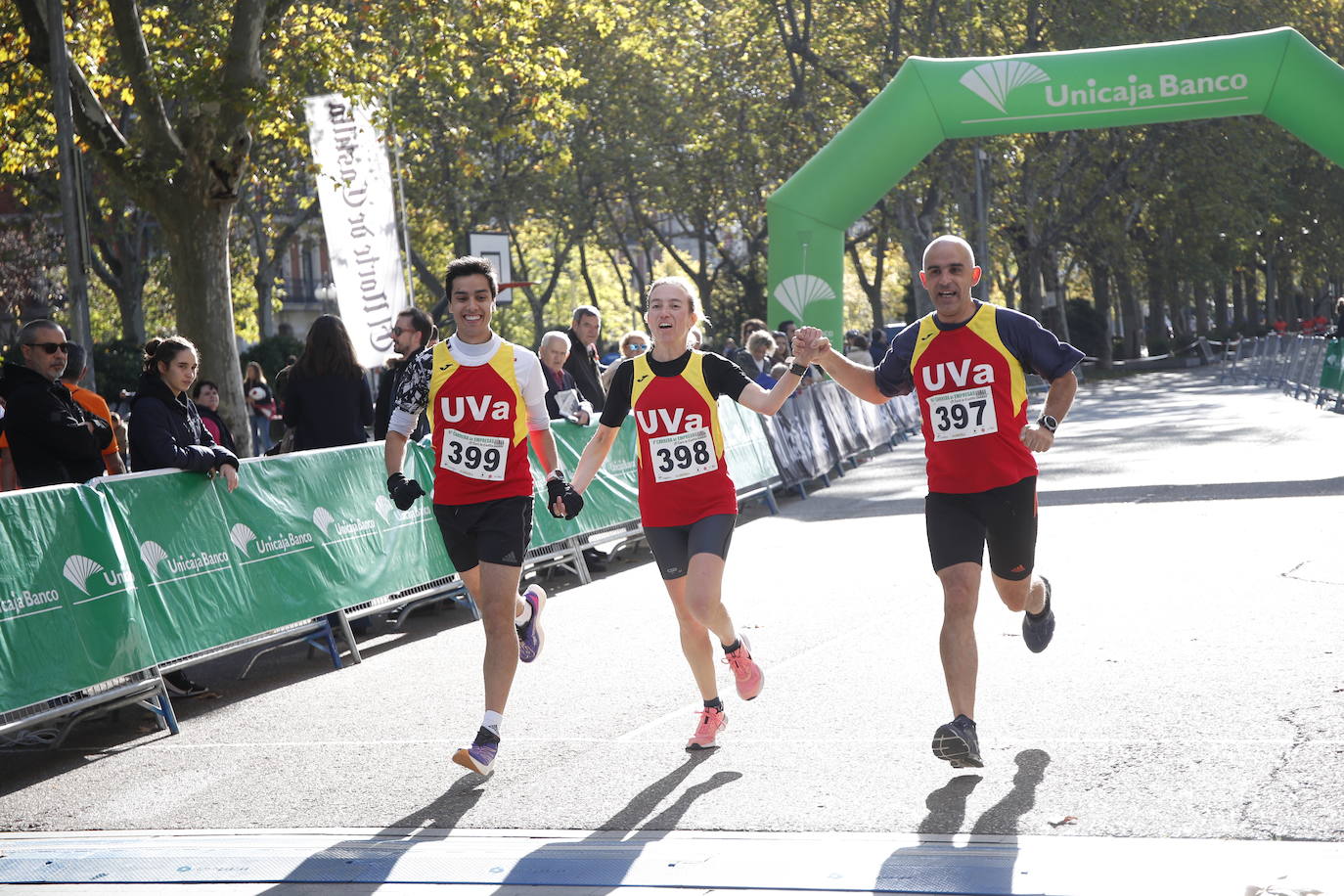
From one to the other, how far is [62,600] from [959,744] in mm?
4070

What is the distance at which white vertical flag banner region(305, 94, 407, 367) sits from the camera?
1780 centimetres

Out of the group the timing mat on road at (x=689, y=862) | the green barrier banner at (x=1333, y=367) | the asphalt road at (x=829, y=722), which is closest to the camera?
the timing mat on road at (x=689, y=862)

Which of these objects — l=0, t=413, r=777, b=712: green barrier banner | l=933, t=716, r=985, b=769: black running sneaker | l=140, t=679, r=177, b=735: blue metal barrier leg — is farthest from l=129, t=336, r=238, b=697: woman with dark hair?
l=933, t=716, r=985, b=769: black running sneaker

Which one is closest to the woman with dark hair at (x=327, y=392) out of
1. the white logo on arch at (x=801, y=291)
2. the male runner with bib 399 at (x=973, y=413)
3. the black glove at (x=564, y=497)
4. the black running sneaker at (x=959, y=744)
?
the black glove at (x=564, y=497)

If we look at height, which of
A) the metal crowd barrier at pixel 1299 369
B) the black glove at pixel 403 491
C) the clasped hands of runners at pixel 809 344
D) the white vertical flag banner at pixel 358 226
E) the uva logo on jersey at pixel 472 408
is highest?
the white vertical flag banner at pixel 358 226

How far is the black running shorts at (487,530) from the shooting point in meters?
6.38

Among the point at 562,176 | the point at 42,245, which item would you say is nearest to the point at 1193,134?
the point at 562,176

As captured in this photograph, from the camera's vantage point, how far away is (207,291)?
14.6m

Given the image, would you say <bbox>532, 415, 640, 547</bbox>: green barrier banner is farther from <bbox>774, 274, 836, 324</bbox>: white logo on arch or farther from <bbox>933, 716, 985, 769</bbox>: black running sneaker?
<bbox>774, 274, 836, 324</bbox>: white logo on arch

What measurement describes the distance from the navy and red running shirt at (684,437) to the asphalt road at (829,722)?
989mm

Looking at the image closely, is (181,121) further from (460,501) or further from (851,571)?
(460,501)

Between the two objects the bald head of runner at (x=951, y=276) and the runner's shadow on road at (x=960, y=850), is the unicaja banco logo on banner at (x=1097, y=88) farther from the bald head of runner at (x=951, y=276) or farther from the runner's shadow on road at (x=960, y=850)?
the runner's shadow on road at (x=960, y=850)

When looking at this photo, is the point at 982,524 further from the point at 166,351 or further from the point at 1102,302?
the point at 1102,302

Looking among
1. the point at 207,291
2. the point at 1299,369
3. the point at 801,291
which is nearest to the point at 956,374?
the point at 207,291
